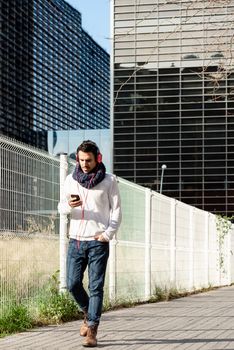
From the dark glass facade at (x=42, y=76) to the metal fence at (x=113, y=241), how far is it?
80676mm

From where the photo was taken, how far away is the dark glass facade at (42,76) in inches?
4377

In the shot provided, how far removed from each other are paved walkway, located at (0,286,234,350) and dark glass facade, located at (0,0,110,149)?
87.5 m

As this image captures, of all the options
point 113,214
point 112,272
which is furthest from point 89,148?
point 112,272

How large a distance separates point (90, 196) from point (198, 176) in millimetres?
78025

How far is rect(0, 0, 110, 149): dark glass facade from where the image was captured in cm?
11119

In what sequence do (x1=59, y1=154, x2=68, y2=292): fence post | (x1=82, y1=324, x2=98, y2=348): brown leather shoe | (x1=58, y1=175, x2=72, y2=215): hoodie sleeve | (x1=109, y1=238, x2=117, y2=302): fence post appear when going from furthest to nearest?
1. (x1=109, y1=238, x2=117, y2=302): fence post
2. (x1=59, y1=154, x2=68, y2=292): fence post
3. (x1=58, y1=175, x2=72, y2=215): hoodie sleeve
4. (x1=82, y1=324, x2=98, y2=348): brown leather shoe

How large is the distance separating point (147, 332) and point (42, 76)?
121m

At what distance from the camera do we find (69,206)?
733cm

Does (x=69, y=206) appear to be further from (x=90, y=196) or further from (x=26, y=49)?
(x=26, y=49)

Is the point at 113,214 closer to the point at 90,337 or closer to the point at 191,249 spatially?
the point at 90,337

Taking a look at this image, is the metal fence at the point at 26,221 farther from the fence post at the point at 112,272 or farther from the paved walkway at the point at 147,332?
the fence post at the point at 112,272

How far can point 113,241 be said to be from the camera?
11.7 m

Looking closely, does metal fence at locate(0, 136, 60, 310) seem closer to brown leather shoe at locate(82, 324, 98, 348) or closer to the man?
the man

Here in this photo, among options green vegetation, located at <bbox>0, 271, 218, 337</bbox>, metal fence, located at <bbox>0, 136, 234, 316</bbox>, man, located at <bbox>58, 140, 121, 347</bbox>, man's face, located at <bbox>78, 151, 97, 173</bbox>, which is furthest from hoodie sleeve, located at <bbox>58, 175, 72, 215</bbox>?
green vegetation, located at <bbox>0, 271, 218, 337</bbox>
